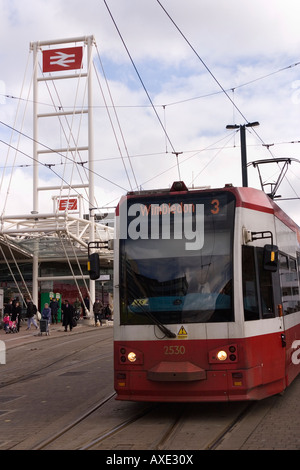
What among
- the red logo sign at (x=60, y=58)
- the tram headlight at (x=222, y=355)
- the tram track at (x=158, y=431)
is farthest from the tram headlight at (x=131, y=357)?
the red logo sign at (x=60, y=58)

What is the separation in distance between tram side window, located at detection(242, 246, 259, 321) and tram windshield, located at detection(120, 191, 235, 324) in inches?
9.2

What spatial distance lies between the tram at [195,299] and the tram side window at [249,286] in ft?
0.04

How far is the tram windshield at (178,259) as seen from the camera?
27.9ft

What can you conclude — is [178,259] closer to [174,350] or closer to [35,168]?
[174,350]

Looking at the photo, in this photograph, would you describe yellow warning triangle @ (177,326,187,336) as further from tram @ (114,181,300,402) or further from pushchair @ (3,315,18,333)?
pushchair @ (3,315,18,333)

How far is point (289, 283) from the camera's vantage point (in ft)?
34.3

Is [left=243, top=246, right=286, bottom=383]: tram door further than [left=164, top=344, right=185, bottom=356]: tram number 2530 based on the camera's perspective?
Yes

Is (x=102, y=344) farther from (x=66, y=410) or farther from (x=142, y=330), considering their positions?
(x=142, y=330)

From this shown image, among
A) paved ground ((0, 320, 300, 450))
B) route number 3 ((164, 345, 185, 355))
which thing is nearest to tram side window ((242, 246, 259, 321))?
route number 3 ((164, 345, 185, 355))

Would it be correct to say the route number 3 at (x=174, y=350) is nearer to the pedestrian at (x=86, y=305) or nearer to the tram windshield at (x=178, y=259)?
the tram windshield at (x=178, y=259)

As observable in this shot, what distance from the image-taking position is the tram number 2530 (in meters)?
8.41

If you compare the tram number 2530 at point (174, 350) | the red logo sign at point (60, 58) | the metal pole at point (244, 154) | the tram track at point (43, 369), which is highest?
the red logo sign at point (60, 58)

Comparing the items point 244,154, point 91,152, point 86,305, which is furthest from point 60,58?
point 244,154
